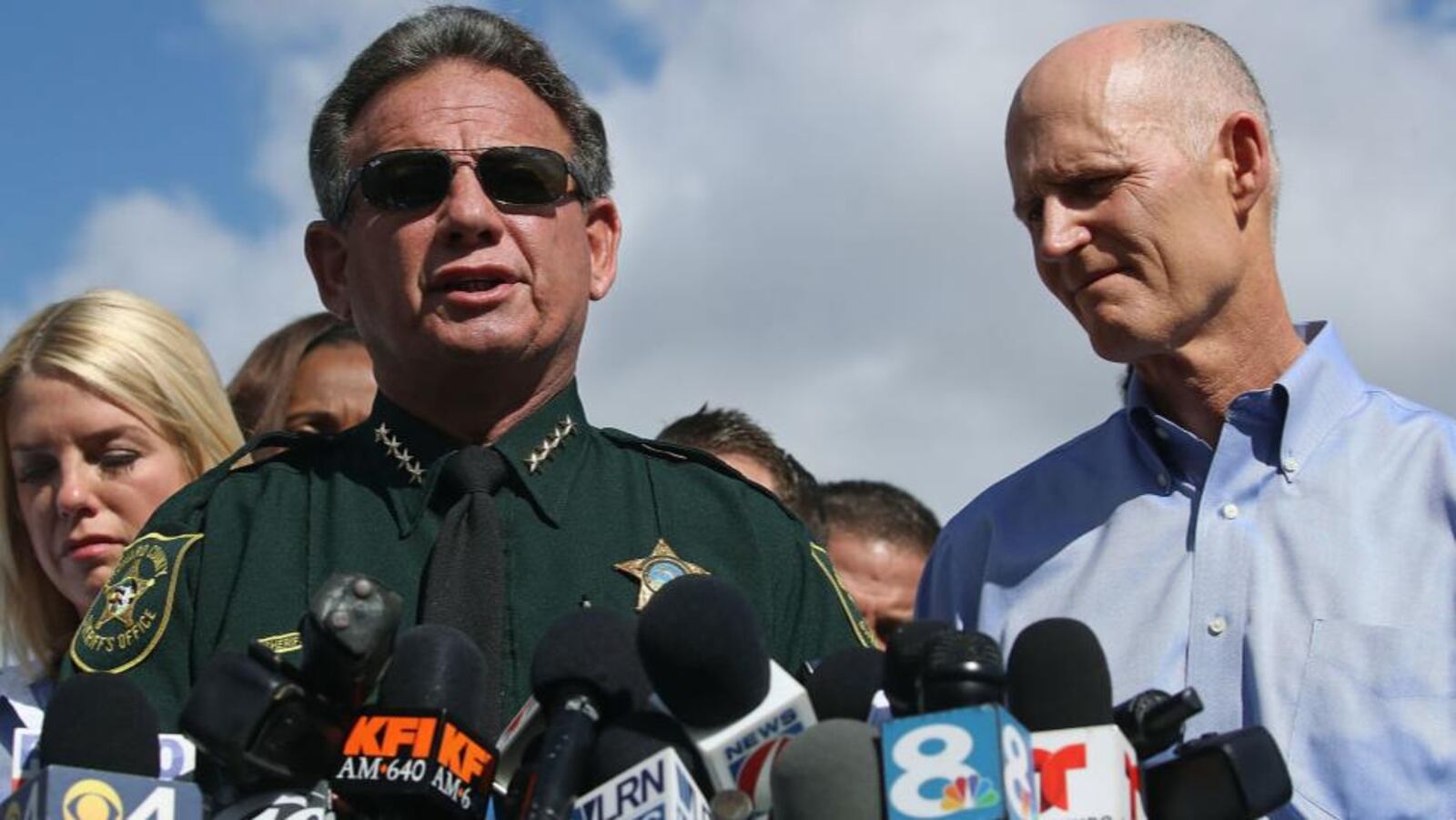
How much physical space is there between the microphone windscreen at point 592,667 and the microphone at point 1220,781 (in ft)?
2.01

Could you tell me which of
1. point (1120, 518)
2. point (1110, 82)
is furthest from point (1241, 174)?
point (1120, 518)

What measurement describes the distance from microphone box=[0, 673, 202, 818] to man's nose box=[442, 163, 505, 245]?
1.52m

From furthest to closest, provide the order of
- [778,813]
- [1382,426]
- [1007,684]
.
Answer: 1. [1382,426]
2. [1007,684]
3. [778,813]

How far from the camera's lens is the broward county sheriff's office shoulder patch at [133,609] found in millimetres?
3492

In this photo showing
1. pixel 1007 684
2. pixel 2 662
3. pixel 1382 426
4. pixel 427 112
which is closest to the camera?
pixel 1007 684

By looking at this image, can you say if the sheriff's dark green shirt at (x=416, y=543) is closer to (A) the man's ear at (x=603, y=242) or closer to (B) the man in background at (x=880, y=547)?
(A) the man's ear at (x=603, y=242)

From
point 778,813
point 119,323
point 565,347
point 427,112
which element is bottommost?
point 778,813

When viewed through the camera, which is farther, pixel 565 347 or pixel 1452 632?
pixel 565 347

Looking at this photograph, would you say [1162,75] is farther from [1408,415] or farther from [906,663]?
[906,663]

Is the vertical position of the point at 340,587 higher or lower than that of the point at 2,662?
lower

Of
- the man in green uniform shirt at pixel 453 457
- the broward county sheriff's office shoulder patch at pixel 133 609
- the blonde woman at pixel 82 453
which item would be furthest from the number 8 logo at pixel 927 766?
the blonde woman at pixel 82 453

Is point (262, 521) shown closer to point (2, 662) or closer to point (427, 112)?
point (427, 112)

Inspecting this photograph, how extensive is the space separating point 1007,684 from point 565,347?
1.75 m

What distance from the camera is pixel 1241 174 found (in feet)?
12.2
